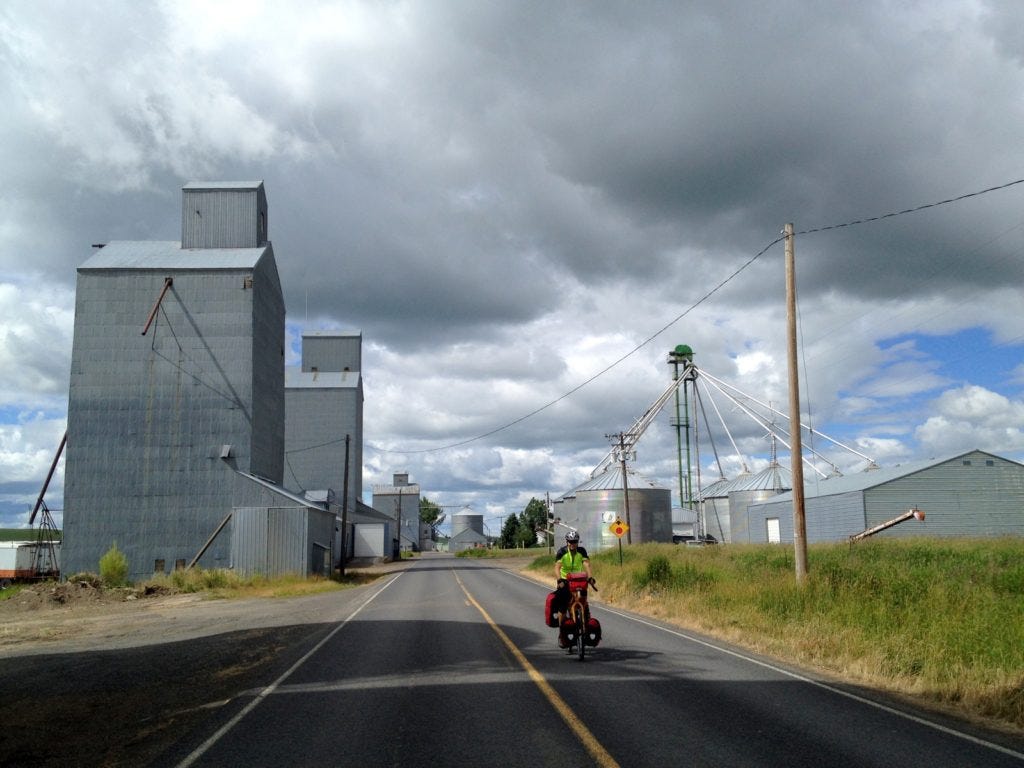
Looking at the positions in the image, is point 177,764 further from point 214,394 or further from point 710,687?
point 214,394

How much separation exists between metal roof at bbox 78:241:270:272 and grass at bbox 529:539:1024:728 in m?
28.0

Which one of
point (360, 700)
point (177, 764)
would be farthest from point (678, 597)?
point (177, 764)

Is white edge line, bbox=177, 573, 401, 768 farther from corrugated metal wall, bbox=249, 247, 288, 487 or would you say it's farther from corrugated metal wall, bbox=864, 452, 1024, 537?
corrugated metal wall, bbox=864, 452, 1024, 537

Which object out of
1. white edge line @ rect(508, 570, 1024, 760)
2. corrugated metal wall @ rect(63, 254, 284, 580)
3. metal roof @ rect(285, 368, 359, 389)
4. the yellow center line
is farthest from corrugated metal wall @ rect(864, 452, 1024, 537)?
metal roof @ rect(285, 368, 359, 389)

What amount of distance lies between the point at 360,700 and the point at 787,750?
16.1ft

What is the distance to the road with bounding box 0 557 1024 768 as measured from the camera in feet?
22.8

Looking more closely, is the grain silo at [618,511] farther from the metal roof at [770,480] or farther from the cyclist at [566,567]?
the cyclist at [566,567]

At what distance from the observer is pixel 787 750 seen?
277 inches

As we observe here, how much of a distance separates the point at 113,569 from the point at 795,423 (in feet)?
104

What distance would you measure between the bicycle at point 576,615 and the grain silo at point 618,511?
148 feet

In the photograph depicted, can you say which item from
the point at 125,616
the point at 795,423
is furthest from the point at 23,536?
the point at 795,423

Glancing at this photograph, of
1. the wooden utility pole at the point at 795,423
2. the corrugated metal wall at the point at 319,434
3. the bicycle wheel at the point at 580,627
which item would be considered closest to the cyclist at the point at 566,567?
the bicycle wheel at the point at 580,627

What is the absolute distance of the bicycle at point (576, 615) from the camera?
12398 millimetres

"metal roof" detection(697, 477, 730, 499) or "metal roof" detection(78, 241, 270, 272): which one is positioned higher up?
"metal roof" detection(78, 241, 270, 272)
